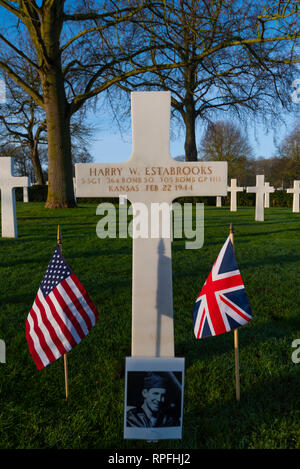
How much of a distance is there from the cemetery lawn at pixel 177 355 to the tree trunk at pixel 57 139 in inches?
257

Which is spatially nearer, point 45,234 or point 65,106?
point 45,234

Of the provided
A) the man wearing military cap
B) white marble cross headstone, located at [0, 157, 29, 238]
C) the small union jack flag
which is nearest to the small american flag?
the man wearing military cap

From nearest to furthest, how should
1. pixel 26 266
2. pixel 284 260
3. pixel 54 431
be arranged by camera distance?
1. pixel 54 431
2. pixel 26 266
3. pixel 284 260

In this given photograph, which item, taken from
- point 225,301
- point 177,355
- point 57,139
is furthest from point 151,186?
point 57,139

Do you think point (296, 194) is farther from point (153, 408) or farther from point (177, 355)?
point (153, 408)

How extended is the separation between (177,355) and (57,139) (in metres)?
9.75

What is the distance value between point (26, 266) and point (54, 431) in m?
3.50

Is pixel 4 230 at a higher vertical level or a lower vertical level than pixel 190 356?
higher

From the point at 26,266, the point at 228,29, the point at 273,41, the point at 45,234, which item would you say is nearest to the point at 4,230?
the point at 45,234

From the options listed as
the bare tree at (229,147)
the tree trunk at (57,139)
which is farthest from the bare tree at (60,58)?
the bare tree at (229,147)

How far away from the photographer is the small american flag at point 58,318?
2.13m
